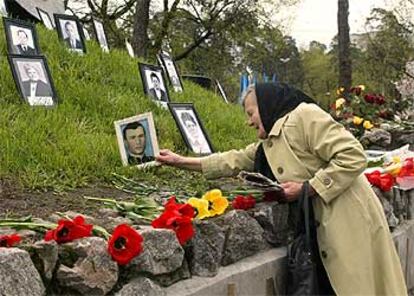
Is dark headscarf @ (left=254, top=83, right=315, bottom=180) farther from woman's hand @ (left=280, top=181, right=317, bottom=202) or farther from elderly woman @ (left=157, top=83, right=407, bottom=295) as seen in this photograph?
woman's hand @ (left=280, top=181, right=317, bottom=202)

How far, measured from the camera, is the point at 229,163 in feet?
13.2

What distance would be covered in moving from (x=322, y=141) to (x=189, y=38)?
23.5 m

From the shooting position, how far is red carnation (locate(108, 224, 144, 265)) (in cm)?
268

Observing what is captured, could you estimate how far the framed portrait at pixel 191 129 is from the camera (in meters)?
5.83

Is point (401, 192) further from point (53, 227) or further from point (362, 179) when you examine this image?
point (53, 227)

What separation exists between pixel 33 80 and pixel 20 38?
131 cm

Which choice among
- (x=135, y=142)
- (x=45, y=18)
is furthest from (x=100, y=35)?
(x=135, y=142)

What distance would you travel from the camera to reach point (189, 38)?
26.5m

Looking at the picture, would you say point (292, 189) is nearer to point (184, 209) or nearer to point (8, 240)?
point (184, 209)

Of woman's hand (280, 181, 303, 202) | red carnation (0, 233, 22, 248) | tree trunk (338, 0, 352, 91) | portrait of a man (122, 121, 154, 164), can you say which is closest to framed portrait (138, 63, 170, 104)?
portrait of a man (122, 121, 154, 164)

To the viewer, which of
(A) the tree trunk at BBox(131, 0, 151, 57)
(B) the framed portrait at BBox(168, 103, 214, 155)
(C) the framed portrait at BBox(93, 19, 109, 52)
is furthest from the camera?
(A) the tree trunk at BBox(131, 0, 151, 57)

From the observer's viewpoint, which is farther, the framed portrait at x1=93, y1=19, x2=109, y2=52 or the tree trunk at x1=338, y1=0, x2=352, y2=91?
the tree trunk at x1=338, y1=0, x2=352, y2=91

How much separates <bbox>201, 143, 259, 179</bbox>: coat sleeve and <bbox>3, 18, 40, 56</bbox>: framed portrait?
3.35 m

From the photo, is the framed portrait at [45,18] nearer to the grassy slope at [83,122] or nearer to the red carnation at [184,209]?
the grassy slope at [83,122]
